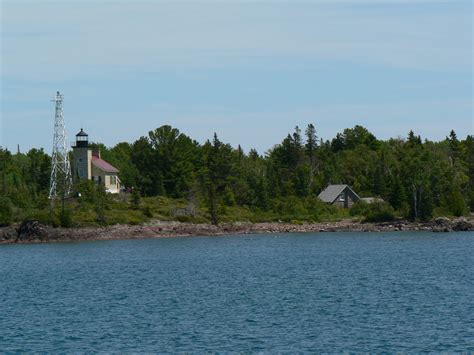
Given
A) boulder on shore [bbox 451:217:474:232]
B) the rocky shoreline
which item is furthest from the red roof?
boulder on shore [bbox 451:217:474:232]

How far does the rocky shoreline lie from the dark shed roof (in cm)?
905

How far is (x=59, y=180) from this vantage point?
344 feet

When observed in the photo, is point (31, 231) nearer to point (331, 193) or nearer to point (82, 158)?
point (82, 158)

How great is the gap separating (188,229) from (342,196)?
29.2 m

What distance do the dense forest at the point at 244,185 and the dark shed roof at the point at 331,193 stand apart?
240 centimetres

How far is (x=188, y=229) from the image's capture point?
10288cm

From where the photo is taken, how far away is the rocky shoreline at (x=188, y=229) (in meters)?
96.4

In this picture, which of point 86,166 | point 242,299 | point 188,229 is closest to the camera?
point 242,299

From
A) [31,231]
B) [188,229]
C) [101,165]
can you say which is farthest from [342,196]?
[31,231]

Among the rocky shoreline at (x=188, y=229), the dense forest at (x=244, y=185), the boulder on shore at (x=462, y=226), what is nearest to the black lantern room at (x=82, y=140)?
the dense forest at (x=244, y=185)

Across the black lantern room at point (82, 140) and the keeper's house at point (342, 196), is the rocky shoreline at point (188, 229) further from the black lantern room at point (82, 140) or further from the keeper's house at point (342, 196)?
the black lantern room at point (82, 140)

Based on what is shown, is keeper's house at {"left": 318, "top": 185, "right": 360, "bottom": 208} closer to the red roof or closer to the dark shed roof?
the dark shed roof

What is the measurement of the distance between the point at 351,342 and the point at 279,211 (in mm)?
84948

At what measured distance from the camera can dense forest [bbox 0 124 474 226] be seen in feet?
339
